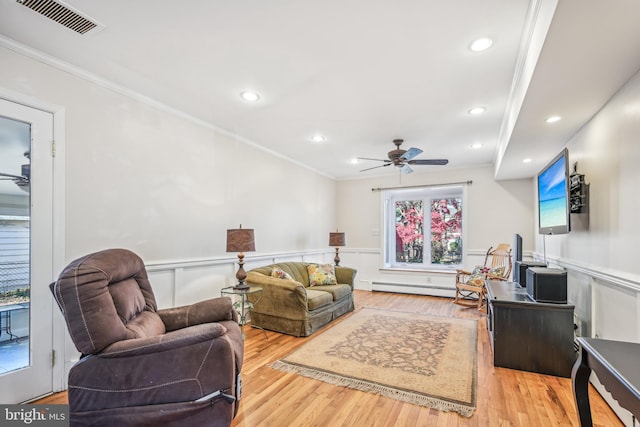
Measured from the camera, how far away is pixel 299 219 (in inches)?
208

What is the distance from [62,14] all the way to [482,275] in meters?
5.54

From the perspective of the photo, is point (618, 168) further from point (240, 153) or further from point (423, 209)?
point (423, 209)

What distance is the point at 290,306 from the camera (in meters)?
3.45

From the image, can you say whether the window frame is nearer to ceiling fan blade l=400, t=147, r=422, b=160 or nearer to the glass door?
ceiling fan blade l=400, t=147, r=422, b=160

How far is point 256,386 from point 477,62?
2.95 metres

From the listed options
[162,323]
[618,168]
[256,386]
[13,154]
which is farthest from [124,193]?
[618,168]

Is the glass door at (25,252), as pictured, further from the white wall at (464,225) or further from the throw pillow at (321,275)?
the white wall at (464,225)

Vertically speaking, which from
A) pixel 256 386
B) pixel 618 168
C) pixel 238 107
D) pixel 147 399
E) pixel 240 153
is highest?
pixel 238 107

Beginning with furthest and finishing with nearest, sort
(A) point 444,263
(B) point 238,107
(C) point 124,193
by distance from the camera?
(A) point 444,263 → (B) point 238,107 → (C) point 124,193

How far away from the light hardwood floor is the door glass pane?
0.46 meters

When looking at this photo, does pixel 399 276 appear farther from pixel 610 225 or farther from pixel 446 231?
→ pixel 610 225

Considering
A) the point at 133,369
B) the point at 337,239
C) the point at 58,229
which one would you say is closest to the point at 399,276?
the point at 337,239

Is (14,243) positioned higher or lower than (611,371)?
higher

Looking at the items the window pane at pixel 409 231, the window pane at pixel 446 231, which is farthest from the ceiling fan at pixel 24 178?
the window pane at pixel 446 231
